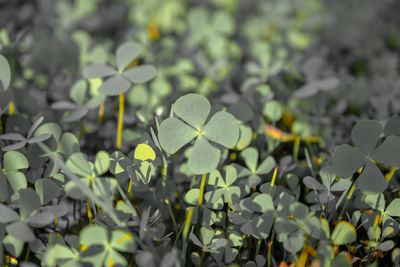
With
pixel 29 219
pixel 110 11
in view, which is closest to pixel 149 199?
pixel 29 219

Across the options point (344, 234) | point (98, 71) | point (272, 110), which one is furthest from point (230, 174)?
point (98, 71)

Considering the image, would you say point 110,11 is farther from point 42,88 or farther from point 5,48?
point 5,48

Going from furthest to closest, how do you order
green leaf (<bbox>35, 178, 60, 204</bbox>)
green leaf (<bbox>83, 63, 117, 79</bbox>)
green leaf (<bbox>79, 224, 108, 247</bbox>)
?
green leaf (<bbox>83, 63, 117, 79</bbox>), green leaf (<bbox>35, 178, 60, 204</bbox>), green leaf (<bbox>79, 224, 108, 247</bbox>)

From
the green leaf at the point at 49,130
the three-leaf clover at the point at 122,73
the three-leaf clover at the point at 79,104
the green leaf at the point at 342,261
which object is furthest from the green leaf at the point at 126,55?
the green leaf at the point at 342,261

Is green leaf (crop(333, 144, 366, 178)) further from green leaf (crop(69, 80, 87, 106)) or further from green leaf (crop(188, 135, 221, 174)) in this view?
green leaf (crop(69, 80, 87, 106))

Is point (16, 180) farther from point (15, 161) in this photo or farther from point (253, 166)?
point (253, 166)

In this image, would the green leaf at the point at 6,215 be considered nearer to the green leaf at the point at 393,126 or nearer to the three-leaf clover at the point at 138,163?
the three-leaf clover at the point at 138,163

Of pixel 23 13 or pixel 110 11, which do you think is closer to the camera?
pixel 23 13

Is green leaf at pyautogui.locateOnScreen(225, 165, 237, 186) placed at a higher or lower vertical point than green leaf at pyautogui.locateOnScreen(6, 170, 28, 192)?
higher

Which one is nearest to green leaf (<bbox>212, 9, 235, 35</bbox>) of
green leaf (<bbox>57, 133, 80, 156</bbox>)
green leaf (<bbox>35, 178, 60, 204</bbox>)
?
green leaf (<bbox>57, 133, 80, 156</bbox>)
